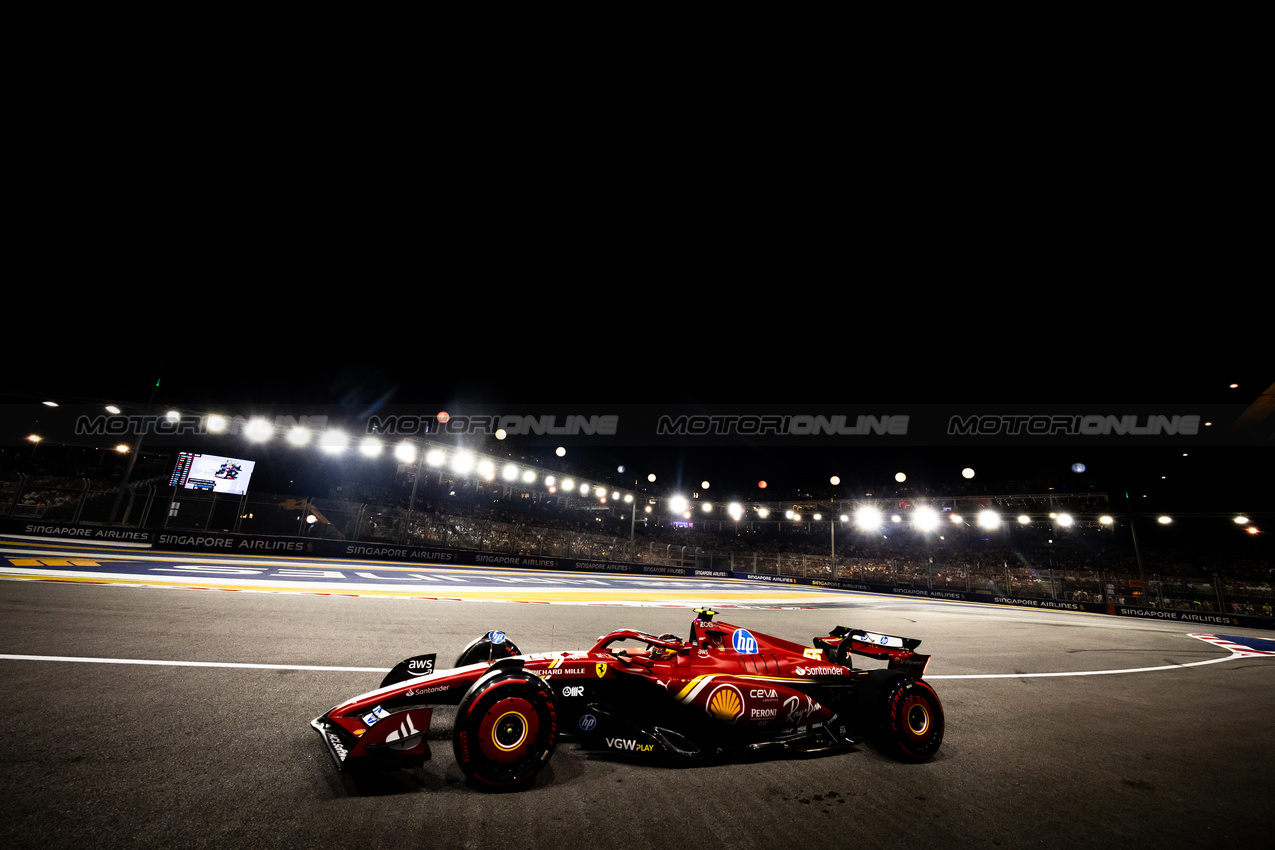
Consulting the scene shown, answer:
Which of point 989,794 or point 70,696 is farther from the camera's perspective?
point 70,696

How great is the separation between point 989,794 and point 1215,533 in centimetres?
3813

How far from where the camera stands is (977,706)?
16.0ft

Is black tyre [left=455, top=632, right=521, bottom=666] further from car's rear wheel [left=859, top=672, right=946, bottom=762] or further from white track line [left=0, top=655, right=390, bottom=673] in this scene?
car's rear wheel [left=859, top=672, right=946, bottom=762]

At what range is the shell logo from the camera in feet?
10.9

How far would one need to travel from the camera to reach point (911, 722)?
11.6ft

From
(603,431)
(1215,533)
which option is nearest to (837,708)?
(603,431)

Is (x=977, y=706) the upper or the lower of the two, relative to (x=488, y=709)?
lower

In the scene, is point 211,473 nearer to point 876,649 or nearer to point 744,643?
point 744,643

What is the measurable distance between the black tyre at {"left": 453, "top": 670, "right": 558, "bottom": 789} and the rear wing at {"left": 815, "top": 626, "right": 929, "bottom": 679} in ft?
8.06

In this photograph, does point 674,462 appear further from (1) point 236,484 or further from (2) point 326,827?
(2) point 326,827

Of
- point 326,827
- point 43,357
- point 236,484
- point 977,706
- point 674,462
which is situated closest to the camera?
point 326,827

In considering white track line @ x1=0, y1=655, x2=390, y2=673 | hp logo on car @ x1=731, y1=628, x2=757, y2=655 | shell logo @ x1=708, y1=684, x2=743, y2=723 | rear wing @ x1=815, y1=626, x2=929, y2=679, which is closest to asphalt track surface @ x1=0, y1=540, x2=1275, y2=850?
white track line @ x1=0, y1=655, x2=390, y2=673

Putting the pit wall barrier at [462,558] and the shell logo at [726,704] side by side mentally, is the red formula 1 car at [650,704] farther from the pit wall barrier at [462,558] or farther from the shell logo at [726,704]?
the pit wall barrier at [462,558]

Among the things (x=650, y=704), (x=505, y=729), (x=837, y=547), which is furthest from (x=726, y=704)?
(x=837, y=547)
